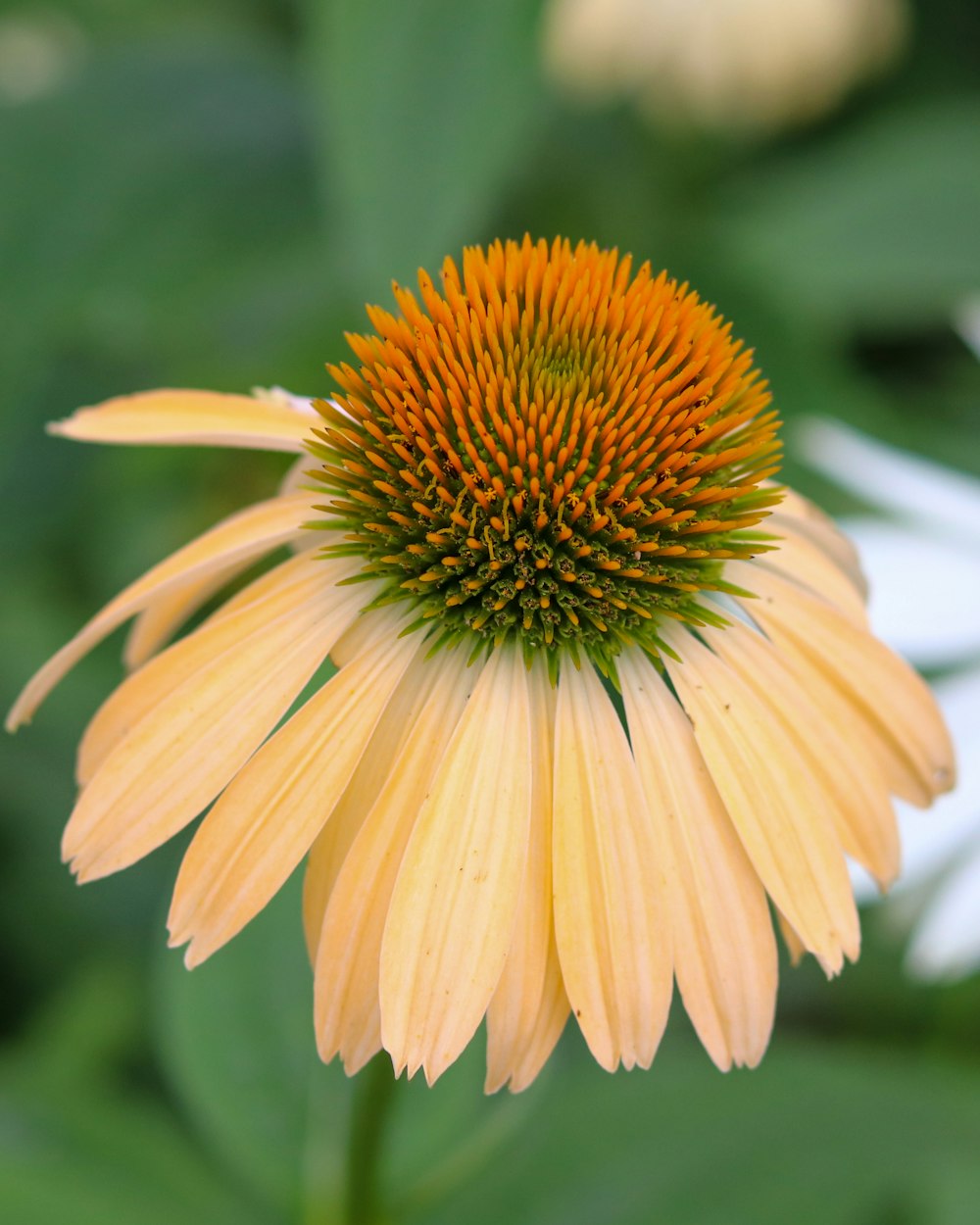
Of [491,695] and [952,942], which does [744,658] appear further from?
[952,942]

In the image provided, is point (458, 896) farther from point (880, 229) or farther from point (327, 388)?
point (880, 229)

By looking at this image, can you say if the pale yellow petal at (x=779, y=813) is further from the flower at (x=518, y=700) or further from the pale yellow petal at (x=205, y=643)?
the pale yellow petal at (x=205, y=643)

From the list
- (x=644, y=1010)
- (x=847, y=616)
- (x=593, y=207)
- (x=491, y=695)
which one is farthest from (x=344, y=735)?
(x=593, y=207)

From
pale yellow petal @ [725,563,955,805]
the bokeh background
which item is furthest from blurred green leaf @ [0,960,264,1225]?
pale yellow petal @ [725,563,955,805]

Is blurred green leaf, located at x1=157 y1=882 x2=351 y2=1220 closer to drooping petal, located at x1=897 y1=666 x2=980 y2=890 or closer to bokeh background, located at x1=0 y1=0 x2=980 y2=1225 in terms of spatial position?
bokeh background, located at x1=0 y1=0 x2=980 y2=1225

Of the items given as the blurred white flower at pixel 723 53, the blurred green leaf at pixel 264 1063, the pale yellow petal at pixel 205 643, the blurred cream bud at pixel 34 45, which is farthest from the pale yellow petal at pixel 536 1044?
the blurred cream bud at pixel 34 45

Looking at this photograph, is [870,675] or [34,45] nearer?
[870,675]

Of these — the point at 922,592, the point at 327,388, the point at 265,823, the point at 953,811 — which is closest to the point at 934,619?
the point at 922,592
